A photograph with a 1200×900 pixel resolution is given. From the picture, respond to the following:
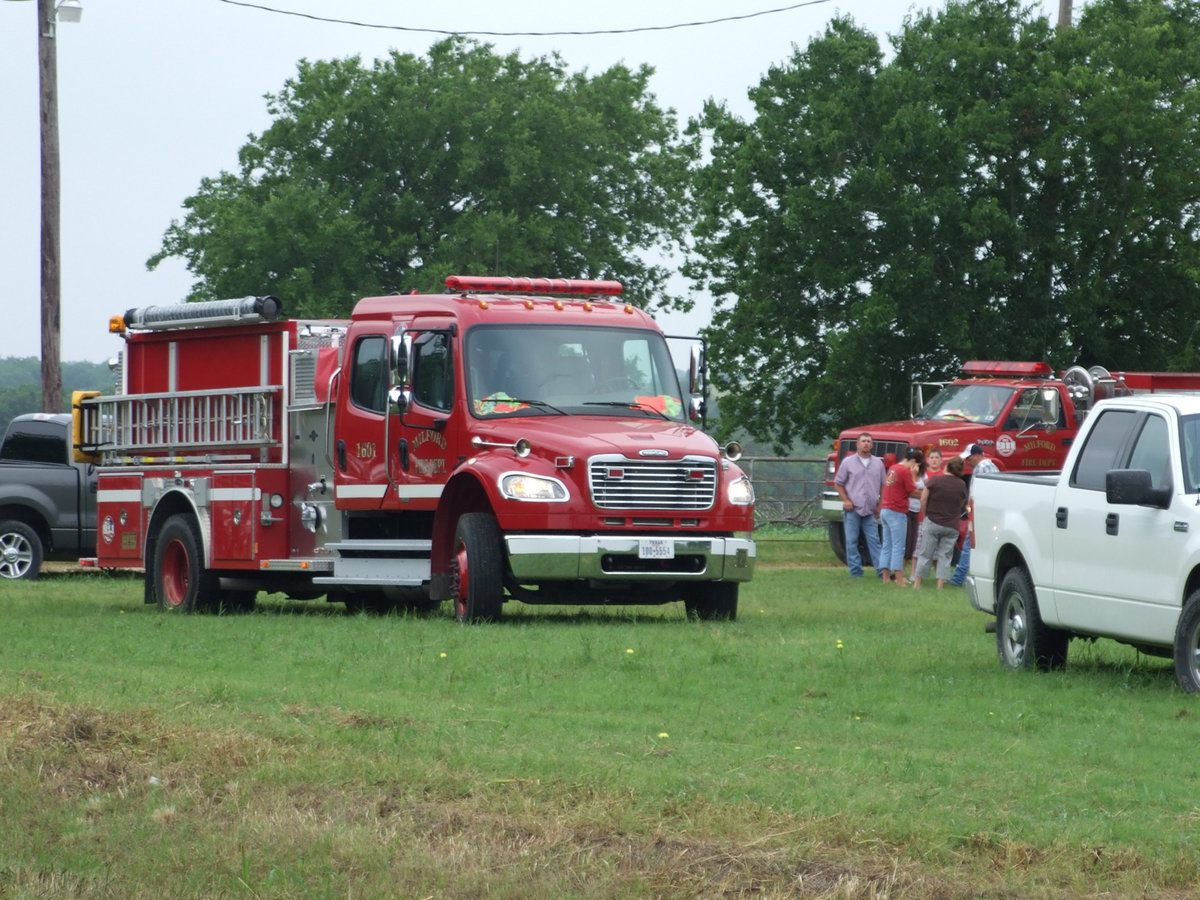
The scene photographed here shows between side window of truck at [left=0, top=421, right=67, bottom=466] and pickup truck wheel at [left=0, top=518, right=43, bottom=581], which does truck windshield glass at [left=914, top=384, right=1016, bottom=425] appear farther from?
pickup truck wheel at [left=0, top=518, right=43, bottom=581]

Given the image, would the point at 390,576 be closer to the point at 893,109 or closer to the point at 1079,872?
the point at 1079,872

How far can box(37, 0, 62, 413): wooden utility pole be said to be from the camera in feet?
99.1

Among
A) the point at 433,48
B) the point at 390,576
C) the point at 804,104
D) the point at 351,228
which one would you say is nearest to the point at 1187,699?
the point at 390,576

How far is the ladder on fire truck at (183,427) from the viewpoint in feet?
61.4

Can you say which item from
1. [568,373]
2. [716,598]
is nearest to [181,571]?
[568,373]

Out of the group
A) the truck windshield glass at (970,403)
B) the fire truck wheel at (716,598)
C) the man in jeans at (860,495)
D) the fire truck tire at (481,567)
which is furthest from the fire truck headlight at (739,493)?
the truck windshield glass at (970,403)

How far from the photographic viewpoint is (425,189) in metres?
58.2

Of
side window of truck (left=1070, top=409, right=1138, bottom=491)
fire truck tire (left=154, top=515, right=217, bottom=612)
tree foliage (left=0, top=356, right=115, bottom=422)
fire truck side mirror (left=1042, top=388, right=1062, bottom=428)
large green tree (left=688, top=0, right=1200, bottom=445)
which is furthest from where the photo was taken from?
tree foliage (left=0, top=356, right=115, bottom=422)

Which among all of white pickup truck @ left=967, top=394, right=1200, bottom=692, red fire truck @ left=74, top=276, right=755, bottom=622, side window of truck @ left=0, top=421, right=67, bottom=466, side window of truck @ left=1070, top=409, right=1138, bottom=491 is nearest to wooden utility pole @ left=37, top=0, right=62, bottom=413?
side window of truck @ left=0, top=421, right=67, bottom=466

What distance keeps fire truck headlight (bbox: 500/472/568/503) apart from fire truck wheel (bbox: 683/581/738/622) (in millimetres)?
1857

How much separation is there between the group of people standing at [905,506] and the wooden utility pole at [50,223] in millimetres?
12073

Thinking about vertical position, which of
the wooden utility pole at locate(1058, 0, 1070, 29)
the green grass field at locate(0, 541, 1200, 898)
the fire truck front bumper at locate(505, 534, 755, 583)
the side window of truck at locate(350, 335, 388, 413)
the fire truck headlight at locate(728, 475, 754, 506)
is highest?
the wooden utility pole at locate(1058, 0, 1070, 29)

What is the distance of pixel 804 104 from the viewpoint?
39.1 meters

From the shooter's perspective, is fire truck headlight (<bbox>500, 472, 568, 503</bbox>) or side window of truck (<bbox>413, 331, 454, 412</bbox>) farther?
side window of truck (<bbox>413, 331, 454, 412</bbox>)
